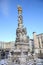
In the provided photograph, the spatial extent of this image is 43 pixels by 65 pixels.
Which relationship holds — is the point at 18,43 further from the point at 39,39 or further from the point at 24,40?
the point at 39,39

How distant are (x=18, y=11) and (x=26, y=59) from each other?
6.90m

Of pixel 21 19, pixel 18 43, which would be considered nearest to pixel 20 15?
pixel 21 19

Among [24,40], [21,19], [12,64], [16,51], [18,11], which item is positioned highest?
[18,11]

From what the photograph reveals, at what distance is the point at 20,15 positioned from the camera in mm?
17484

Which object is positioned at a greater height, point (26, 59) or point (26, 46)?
point (26, 46)

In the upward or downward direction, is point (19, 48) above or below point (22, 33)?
below

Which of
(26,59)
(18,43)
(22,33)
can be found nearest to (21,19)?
(22,33)

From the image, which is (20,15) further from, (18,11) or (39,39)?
(39,39)

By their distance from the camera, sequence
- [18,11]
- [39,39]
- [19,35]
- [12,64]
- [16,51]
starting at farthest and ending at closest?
[39,39] < [18,11] < [19,35] < [16,51] < [12,64]

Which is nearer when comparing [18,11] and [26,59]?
[26,59]

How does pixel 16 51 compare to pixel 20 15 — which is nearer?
pixel 16 51

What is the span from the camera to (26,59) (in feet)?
47.4

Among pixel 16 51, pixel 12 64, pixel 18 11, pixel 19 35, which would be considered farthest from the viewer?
pixel 18 11

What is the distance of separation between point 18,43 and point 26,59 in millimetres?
2514
